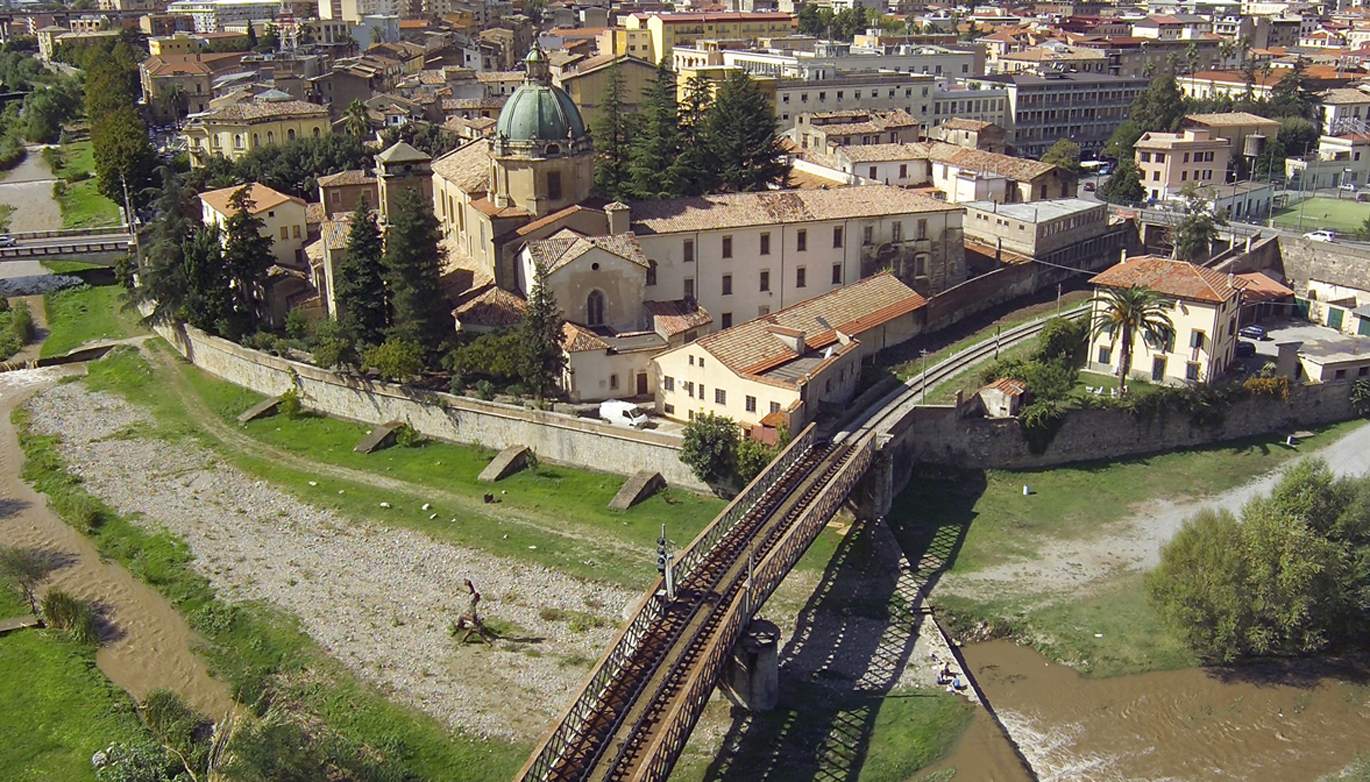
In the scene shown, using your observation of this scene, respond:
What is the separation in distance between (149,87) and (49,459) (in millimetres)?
80897

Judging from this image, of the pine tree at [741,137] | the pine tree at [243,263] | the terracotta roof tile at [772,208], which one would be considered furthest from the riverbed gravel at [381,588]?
the pine tree at [741,137]

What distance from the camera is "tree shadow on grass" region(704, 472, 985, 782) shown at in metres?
29.5

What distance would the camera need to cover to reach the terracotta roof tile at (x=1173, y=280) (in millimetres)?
48188

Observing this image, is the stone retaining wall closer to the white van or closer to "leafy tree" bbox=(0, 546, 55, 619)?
the white van

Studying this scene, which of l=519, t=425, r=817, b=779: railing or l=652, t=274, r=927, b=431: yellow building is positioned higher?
l=652, t=274, r=927, b=431: yellow building

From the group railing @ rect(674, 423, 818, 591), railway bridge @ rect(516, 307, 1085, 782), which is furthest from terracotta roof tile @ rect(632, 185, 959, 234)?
railing @ rect(674, 423, 818, 591)

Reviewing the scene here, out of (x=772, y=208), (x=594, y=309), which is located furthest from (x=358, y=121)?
(x=594, y=309)

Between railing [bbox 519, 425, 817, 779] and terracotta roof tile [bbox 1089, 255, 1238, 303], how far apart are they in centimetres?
1982

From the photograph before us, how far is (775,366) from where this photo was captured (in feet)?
148

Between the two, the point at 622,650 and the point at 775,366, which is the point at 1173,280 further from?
the point at 622,650

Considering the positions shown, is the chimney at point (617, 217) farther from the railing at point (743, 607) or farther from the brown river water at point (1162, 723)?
the brown river water at point (1162, 723)

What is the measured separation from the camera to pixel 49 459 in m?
48.0

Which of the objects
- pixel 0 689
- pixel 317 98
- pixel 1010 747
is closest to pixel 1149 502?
pixel 1010 747

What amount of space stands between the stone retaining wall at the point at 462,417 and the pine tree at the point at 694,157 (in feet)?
63.1
